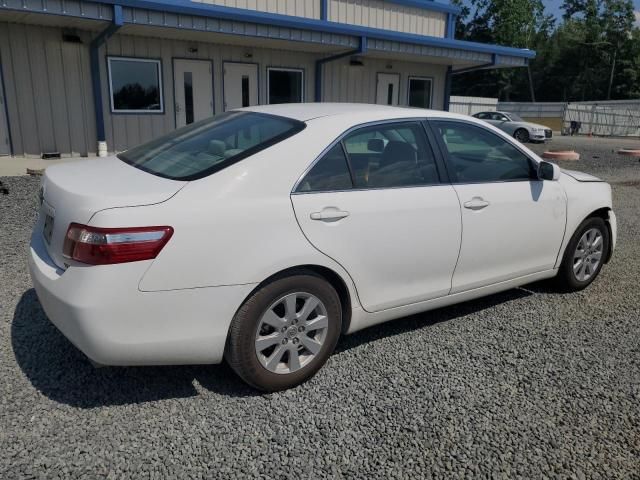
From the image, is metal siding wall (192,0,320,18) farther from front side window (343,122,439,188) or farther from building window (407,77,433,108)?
front side window (343,122,439,188)

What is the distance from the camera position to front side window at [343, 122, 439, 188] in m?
3.30

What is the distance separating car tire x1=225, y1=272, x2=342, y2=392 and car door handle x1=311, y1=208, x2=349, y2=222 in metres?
0.33

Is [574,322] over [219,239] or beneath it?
beneath

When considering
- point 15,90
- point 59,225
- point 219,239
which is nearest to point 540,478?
point 219,239

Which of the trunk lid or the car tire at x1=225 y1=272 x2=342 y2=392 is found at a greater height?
the trunk lid

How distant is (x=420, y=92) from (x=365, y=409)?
16470 mm

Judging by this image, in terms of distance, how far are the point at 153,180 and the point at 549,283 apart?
3.68m

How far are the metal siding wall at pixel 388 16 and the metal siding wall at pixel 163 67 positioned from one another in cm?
264

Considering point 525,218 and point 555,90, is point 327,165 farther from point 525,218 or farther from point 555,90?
point 555,90

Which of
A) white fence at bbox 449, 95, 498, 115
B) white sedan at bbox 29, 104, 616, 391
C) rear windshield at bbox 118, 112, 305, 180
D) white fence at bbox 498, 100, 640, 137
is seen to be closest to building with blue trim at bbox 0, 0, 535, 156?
rear windshield at bbox 118, 112, 305, 180

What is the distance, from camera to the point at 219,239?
2.69 meters

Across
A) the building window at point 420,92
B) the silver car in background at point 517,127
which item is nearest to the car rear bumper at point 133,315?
the building window at point 420,92

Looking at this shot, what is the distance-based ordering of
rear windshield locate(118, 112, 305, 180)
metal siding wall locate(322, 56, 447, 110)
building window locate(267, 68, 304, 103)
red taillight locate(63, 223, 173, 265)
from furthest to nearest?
metal siding wall locate(322, 56, 447, 110) < building window locate(267, 68, 304, 103) < rear windshield locate(118, 112, 305, 180) < red taillight locate(63, 223, 173, 265)

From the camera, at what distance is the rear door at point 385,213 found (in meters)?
3.05
